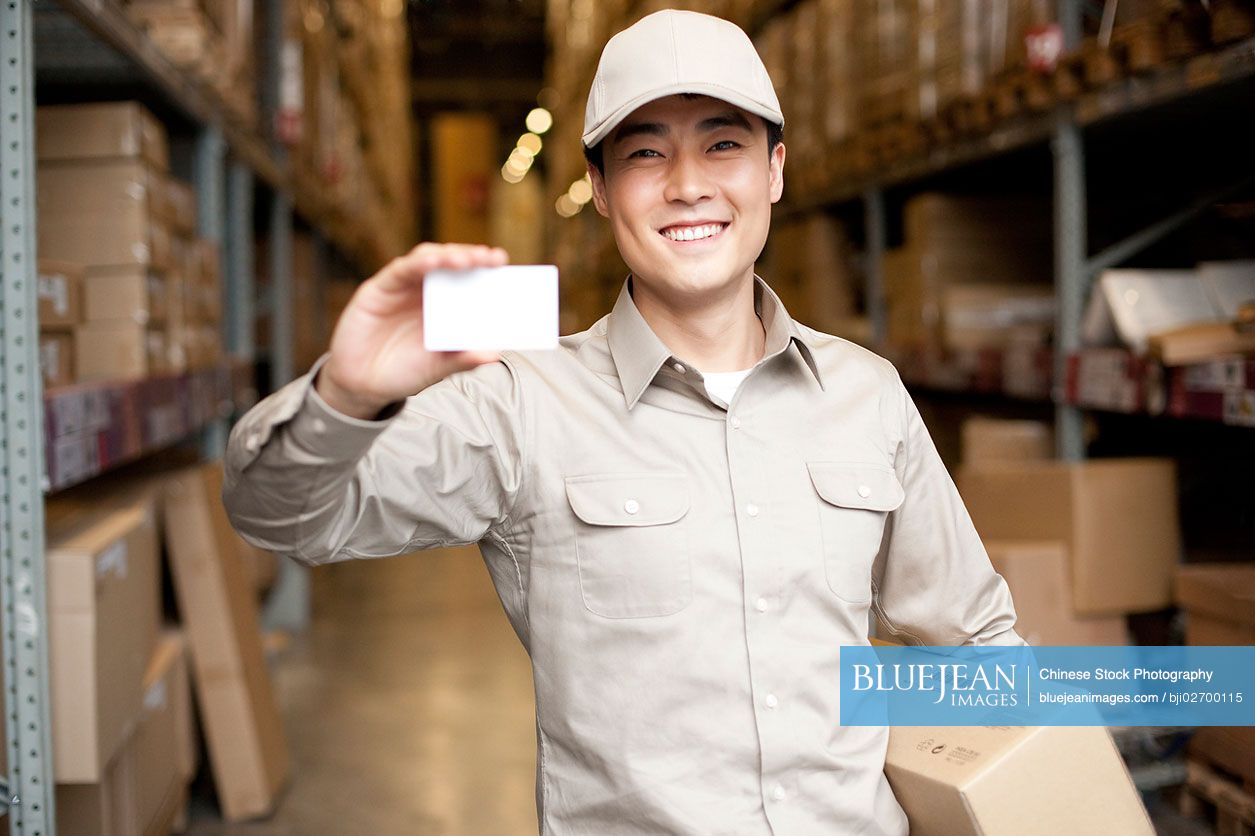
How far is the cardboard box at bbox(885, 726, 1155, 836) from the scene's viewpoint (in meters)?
1.56

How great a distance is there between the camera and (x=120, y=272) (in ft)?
10.6

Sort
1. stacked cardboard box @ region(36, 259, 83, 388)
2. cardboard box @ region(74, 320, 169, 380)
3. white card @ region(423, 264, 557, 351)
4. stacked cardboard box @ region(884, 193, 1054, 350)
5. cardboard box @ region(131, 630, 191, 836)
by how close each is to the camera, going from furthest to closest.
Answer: stacked cardboard box @ region(884, 193, 1054, 350) → cardboard box @ region(74, 320, 169, 380) → cardboard box @ region(131, 630, 191, 836) → stacked cardboard box @ region(36, 259, 83, 388) → white card @ region(423, 264, 557, 351)

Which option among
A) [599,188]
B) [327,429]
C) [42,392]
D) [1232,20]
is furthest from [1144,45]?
[42,392]

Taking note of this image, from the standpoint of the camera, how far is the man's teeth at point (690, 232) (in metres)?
1.62

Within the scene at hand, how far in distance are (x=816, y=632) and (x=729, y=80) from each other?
740 mm

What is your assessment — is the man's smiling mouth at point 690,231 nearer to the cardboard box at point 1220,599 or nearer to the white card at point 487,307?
the white card at point 487,307

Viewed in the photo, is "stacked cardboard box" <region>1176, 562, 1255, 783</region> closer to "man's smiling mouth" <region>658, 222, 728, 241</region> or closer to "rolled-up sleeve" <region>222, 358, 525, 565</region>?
"man's smiling mouth" <region>658, 222, 728, 241</region>

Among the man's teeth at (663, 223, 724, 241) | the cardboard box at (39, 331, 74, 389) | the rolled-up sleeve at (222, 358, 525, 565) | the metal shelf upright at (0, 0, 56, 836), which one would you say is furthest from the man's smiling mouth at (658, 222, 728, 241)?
the cardboard box at (39, 331, 74, 389)

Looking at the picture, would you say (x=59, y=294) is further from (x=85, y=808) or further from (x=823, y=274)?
(x=823, y=274)

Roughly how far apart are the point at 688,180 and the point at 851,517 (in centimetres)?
50

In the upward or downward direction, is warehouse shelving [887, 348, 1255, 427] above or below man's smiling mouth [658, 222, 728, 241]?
below

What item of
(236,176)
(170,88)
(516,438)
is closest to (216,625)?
(170,88)

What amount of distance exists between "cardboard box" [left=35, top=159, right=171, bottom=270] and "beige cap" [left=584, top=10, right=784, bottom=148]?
2.06 meters

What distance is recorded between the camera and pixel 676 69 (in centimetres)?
156
